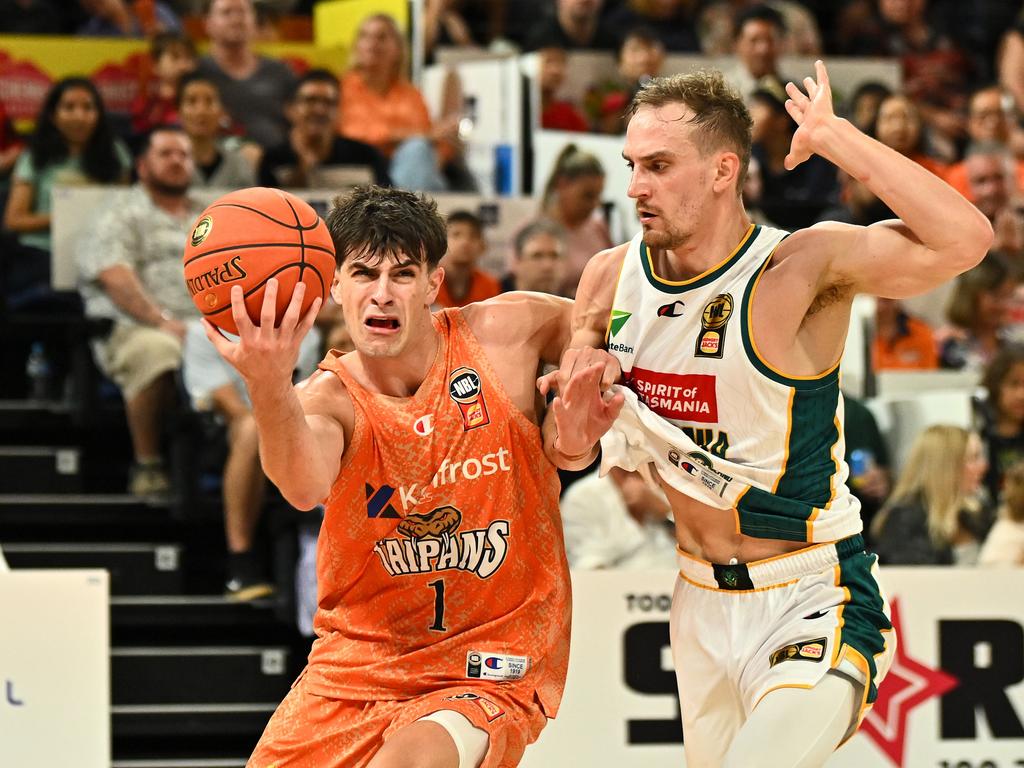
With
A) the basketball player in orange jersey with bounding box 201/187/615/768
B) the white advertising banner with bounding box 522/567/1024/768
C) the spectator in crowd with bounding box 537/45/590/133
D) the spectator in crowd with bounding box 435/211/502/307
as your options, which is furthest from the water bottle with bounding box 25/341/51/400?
the basketball player in orange jersey with bounding box 201/187/615/768

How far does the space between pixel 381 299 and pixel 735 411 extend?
0.96 metres

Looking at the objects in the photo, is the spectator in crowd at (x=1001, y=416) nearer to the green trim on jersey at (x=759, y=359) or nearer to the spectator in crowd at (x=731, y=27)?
the green trim on jersey at (x=759, y=359)

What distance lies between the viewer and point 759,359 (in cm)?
414

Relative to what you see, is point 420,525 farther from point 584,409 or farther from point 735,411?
point 735,411

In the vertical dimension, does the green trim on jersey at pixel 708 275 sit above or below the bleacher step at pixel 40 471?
above

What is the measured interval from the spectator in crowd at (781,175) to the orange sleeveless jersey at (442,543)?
18.3ft

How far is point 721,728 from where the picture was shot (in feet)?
14.2

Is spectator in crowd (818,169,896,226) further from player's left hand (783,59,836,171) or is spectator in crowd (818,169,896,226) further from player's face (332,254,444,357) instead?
player's face (332,254,444,357)

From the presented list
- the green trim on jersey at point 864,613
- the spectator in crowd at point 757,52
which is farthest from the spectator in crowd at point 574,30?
the green trim on jersey at point 864,613

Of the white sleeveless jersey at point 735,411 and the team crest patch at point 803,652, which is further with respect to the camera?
the white sleeveless jersey at point 735,411

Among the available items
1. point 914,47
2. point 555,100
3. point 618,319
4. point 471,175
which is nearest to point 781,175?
point 555,100

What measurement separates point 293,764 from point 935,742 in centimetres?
291

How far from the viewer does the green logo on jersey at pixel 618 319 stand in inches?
171

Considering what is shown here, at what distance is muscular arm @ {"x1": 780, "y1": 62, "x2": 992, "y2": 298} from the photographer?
3959 millimetres
